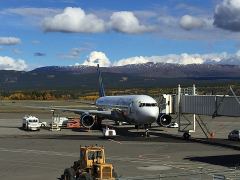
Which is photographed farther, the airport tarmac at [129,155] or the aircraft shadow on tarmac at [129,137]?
the aircraft shadow on tarmac at [129,137]

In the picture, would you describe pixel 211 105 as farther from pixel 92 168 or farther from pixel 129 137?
pixel 92 168

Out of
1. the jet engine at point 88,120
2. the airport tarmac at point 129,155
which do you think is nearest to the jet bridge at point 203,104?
the airport tarmac at point 129,155

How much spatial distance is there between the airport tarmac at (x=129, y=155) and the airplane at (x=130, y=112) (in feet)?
7.12

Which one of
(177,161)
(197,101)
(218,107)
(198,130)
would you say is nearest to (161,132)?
(198,130)

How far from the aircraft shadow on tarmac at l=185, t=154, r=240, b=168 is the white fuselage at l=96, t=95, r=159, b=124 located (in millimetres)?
16612

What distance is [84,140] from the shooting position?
185 feet

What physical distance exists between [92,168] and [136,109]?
3324 centimetres

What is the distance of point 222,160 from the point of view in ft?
135

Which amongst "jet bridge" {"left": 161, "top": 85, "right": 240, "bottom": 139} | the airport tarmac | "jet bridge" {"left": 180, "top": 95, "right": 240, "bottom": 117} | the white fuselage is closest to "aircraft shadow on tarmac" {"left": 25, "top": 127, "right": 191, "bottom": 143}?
the airport tarmac

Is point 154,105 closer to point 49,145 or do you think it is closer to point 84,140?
point 84,140

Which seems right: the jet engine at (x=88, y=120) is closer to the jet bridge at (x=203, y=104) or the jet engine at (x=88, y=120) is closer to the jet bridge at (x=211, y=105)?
the jet bridge at (x=203, y=104)

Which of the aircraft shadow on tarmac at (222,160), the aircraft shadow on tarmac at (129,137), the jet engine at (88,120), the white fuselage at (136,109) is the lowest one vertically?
the aircraft shadow on tarmac at (222,160)

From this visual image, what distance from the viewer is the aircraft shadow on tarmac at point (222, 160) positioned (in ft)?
127

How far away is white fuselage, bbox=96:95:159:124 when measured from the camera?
59.2 metres
